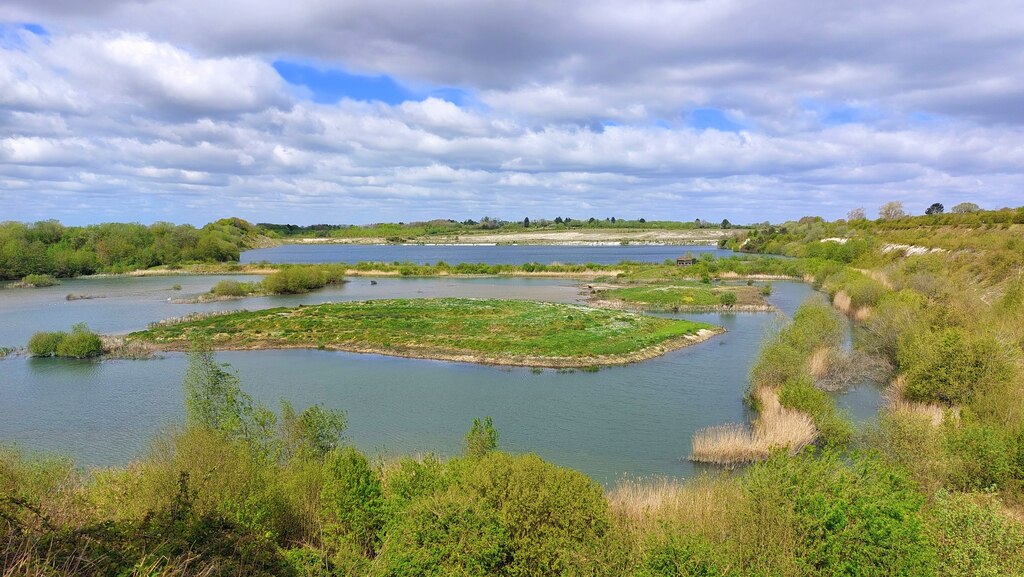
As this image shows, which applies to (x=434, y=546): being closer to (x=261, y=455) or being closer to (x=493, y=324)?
(x=261, y=455)

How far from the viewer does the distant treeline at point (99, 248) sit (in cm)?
10731

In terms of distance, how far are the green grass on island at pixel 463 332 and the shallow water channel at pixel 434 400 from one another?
6.91 ft

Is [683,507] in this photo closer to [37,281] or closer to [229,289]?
[229,289]

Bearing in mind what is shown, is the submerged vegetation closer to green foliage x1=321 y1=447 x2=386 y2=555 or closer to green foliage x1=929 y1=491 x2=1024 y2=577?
green foliage x1=321 y1=447 x2=386 y2=555

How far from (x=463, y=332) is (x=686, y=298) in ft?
104

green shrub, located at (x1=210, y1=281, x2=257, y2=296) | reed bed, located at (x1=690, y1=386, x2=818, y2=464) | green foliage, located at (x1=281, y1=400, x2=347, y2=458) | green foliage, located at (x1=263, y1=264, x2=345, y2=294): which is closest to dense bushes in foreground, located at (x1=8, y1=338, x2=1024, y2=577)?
green foliage, located at (x1=281, y1=400, x2=347, y2=458)

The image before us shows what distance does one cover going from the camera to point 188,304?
7344cm

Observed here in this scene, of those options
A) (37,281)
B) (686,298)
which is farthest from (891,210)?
(37,281)

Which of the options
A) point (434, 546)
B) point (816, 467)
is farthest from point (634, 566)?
point (816, 467)

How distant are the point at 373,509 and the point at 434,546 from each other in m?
2.95

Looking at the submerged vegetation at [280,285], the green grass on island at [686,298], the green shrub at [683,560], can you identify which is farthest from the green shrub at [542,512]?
the submerged vegetation at [280,285]

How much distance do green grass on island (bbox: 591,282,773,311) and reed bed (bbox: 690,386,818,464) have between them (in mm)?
41338

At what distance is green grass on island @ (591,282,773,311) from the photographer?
214 feet

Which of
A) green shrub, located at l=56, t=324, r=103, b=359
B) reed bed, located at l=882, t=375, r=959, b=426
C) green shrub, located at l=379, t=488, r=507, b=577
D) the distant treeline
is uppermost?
the distant treeline
